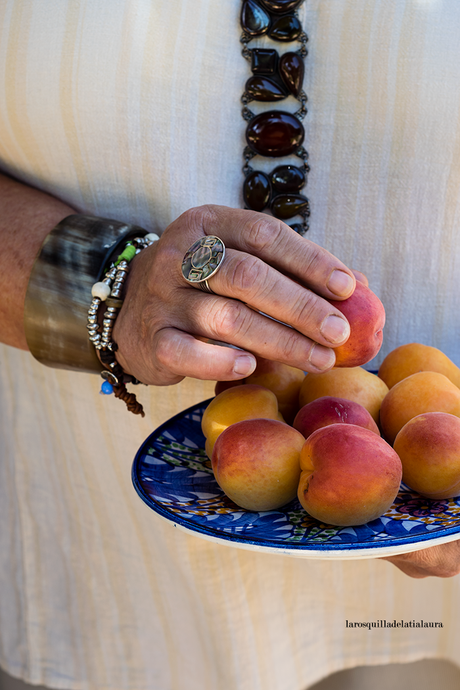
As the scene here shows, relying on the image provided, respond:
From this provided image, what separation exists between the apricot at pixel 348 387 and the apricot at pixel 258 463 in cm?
9

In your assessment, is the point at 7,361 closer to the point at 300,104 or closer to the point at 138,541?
the point at 138,541

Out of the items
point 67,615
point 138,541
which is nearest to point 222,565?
point 138,541

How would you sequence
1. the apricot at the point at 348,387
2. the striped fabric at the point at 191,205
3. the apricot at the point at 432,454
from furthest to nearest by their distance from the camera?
the striped fabric at the point at 191,205 < the apricot at the point at 348,387 < the apricot at the point at 432,454

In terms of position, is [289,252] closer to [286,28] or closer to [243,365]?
[243,365]

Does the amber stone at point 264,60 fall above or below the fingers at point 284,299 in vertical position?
above

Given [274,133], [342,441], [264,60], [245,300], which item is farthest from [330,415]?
[264,60]

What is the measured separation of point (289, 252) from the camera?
1.79 ft

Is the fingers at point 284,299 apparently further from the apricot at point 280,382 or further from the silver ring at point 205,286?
the apricot at point 280,382

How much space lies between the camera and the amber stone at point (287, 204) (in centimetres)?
78

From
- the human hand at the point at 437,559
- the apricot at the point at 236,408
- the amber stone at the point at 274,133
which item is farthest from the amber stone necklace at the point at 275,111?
the human hand at the point at 437,559

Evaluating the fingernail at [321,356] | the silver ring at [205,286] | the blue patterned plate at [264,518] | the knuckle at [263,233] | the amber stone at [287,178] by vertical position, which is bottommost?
the blue patterned plate at [264,518]

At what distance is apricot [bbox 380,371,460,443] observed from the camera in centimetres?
61

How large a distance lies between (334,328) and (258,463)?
0.16m

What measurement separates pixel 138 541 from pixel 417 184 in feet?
2.71
